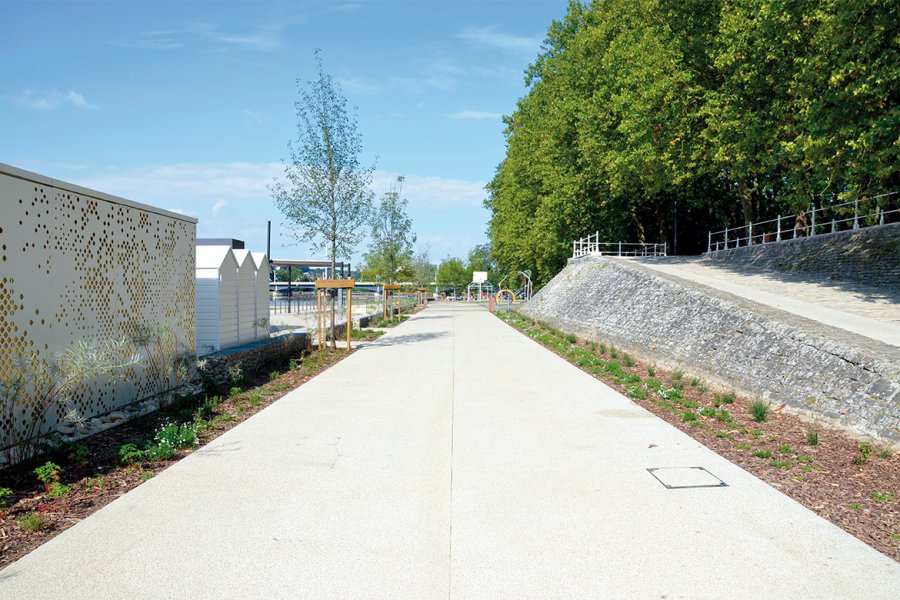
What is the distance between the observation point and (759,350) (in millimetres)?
9734

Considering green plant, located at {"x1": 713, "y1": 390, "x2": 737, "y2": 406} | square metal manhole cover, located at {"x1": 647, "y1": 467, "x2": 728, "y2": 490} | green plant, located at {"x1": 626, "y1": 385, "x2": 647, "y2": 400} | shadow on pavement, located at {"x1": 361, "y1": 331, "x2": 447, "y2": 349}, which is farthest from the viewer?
shadow on pavement, located at {"x1": 361, "y1": 331, "x2": 447, "y2": 349}

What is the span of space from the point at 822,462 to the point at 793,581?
3.12 metres

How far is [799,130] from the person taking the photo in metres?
16.9

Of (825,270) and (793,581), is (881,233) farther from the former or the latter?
(793,581)

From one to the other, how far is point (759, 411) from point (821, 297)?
8.41 meters

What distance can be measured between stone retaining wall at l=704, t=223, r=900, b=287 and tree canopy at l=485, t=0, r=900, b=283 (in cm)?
141

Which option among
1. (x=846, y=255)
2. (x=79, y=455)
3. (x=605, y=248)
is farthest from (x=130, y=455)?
(x=605, y=248)

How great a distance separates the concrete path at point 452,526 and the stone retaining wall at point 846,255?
42.3ft

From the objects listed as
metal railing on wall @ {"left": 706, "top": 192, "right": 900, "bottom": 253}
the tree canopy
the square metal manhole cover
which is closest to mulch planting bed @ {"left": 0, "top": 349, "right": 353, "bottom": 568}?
the square metal manhole cover

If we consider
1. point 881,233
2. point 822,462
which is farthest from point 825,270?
point 822,462

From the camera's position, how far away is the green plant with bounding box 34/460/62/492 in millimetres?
5371

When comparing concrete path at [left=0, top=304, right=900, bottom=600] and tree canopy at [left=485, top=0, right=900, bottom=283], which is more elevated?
tree canopy at [left=485, top=0, right=900, bottom=283]

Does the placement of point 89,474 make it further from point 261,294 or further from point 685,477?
point 261,294

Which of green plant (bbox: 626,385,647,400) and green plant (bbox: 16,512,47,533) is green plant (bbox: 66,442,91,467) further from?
green plant (bbox: 626,385,647,400)
